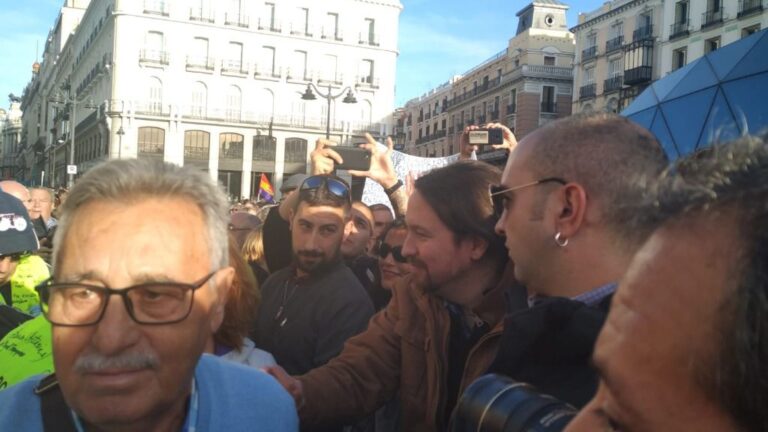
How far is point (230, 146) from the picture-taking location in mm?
43062

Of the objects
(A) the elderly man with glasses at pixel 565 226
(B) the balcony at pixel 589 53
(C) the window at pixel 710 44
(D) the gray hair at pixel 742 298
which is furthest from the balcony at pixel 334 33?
(D) the gray hair at pixel 742 298

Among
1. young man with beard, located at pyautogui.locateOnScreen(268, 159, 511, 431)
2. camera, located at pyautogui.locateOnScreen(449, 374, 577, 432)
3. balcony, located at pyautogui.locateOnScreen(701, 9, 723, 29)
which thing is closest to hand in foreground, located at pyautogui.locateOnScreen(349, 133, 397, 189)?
young man with beard, located at pyautogui.locateOnScreen(268, 159, 511, 431)

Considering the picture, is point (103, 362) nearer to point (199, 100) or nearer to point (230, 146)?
point (230, 146)

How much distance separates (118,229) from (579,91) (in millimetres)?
44938

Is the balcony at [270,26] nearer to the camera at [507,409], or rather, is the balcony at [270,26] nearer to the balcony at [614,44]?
the balcony at [614,44]

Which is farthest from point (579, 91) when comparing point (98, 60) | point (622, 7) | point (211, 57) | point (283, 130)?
point (98, 60)

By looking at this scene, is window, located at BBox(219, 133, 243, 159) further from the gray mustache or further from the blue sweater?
the gray mustache

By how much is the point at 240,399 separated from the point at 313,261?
1516mm

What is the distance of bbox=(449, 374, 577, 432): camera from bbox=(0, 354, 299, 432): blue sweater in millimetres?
736

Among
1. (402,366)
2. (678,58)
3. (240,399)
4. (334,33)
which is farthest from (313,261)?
(334,33)

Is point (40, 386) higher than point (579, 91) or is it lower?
lower

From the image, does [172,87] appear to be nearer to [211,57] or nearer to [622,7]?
[211,57]

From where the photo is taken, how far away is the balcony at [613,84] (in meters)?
40.0

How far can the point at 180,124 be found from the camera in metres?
41.8
